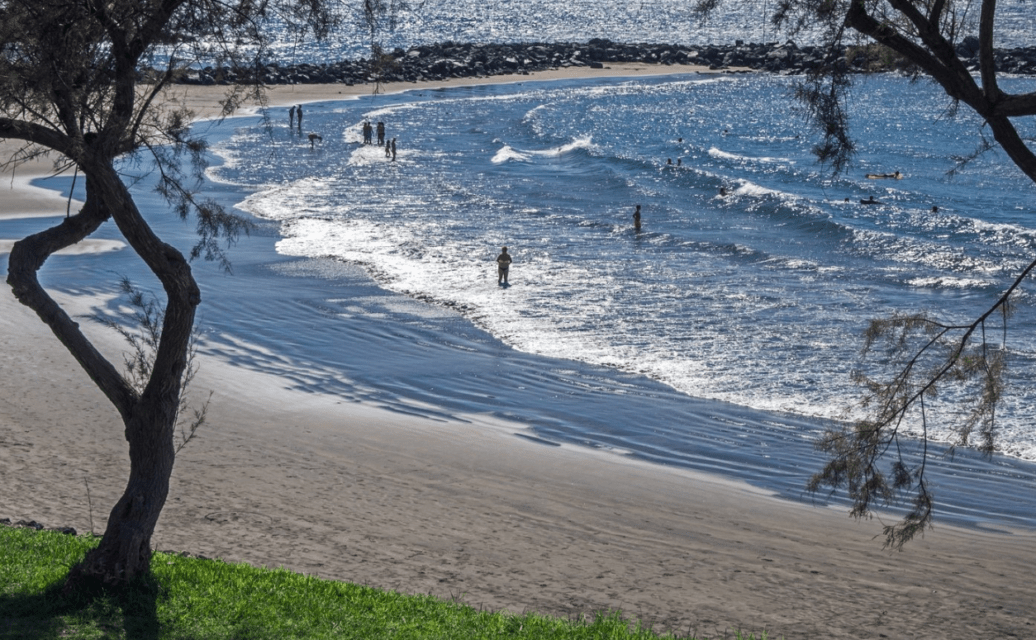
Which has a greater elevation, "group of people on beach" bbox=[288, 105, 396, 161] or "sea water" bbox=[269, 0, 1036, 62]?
"sea water" bbox=[269, 0, 1036, 62]

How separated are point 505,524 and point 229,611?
490 cm

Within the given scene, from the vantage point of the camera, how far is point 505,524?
12.4m

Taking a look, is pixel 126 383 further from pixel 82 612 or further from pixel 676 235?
pixel 676 235

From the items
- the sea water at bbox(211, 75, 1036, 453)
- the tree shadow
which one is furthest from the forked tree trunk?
the sea water at bbox(211, 75, 1036, 453)

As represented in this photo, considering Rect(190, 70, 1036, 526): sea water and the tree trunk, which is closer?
the tree trunk

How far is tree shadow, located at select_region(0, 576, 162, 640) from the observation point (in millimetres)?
7309

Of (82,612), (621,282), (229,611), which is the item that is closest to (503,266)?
(621,282)

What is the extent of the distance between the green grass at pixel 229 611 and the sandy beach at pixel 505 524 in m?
1.35

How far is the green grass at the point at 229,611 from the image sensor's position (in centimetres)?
750

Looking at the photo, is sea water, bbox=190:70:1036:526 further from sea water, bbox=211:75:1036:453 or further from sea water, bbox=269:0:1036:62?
sea water, bbox=269:0:1036:62

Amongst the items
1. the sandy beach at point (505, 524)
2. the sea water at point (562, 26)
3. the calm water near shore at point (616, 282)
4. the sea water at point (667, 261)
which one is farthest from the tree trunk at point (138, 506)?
the sea water at point (562, 26)

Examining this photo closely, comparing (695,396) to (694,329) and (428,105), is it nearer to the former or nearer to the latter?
(694,329)

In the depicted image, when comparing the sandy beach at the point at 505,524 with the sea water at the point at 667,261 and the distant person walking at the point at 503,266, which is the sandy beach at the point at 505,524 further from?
the distant person walking at the point at 503,266

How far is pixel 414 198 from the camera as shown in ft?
137
